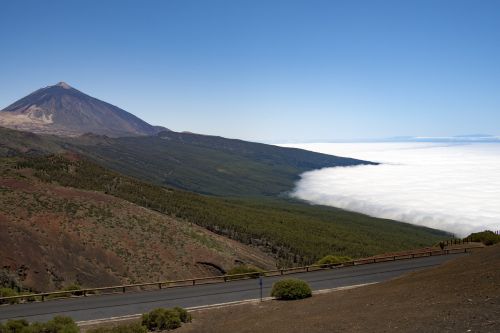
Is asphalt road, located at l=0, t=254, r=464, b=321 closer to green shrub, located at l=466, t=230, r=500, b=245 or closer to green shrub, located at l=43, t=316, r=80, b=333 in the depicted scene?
green shrub, located at l=43, t=316, r=80, b=333

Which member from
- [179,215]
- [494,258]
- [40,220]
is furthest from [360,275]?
[179,215]

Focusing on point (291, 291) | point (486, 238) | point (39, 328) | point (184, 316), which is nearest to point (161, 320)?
point (184, 316)

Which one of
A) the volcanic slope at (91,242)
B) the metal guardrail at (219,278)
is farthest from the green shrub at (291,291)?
the volcanic slope at (91,242)

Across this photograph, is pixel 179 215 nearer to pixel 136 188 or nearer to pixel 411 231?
pixel 136 188

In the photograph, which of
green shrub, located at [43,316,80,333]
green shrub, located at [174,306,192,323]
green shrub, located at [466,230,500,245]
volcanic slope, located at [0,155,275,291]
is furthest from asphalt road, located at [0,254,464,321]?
green shrub, located at [466,230,500,245]

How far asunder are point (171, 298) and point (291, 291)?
8.05 m

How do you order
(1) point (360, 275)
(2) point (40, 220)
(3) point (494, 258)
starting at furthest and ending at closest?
(2) point (40, 220) → (1) point (360, 275) → (3) point (494, 258)

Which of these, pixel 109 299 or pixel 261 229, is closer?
pixel 109 299

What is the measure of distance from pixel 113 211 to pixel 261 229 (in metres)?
42.7

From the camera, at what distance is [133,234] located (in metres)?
53.7

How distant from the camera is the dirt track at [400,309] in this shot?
13.7 meters

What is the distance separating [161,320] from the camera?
20391 millimetres

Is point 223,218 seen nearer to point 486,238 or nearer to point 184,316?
point 486,238

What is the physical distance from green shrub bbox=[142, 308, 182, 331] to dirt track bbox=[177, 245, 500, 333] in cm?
55
